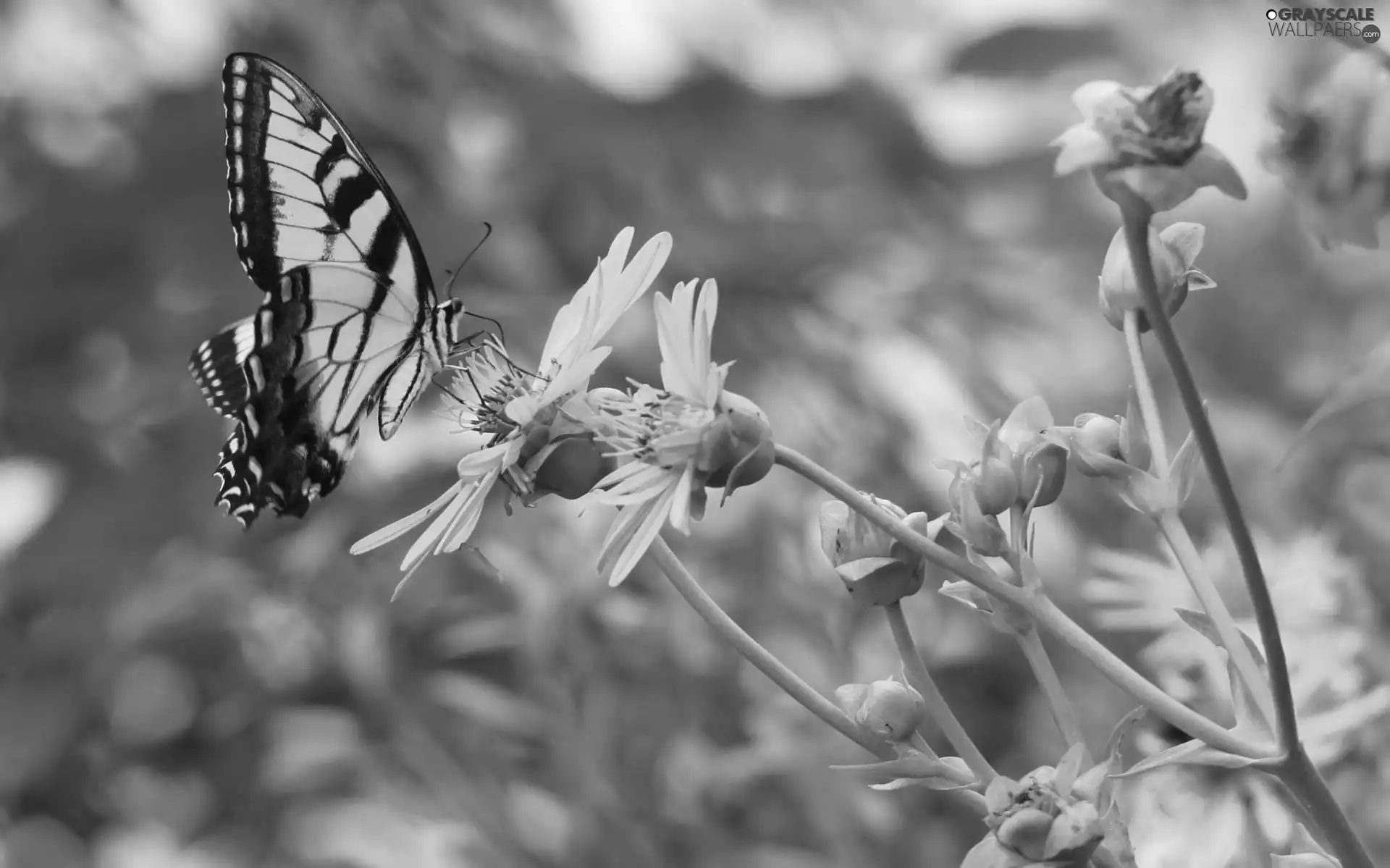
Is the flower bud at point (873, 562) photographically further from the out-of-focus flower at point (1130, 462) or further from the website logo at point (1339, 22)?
the website logo at point (1339, 22)

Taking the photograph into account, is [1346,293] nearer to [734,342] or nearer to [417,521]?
[734,342]

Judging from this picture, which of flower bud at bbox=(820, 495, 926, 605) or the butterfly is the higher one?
the butterfly

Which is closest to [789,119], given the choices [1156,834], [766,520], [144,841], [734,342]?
[734,342]

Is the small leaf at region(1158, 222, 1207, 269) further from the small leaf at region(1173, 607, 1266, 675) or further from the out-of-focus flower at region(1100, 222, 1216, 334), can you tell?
the small leaf at region(1173, 607, 1266, 675)

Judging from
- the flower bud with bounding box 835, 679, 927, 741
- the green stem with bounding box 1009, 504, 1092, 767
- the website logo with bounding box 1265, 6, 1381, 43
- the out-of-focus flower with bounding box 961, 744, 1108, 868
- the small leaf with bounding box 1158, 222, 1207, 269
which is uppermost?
the website logo with bounding box 1265, 6, 1381, 43

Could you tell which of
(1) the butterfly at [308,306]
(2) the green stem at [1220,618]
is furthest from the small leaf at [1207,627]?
(1) the butterfly at [308,306]

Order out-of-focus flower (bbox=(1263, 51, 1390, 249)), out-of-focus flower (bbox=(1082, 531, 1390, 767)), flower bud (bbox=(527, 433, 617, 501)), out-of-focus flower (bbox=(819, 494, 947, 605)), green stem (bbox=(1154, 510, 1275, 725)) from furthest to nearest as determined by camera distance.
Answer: out-of-focus flower (bbox=(1082, 531, 1390, 767)) → flower bud (bbox=(527, 433, 617, 501)) → out-of-focus flower (bbox=(819, 494, 947, 605)) → green stem (bbox=(1154, 510, 1275, 725)) → out-of-focus flower (bbox=(1263, 51, 1390, 249))

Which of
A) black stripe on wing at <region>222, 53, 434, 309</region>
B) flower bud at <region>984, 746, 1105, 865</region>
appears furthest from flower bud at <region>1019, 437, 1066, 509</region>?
black stripe on wing at <region>222, 53, 434, 309</region>
